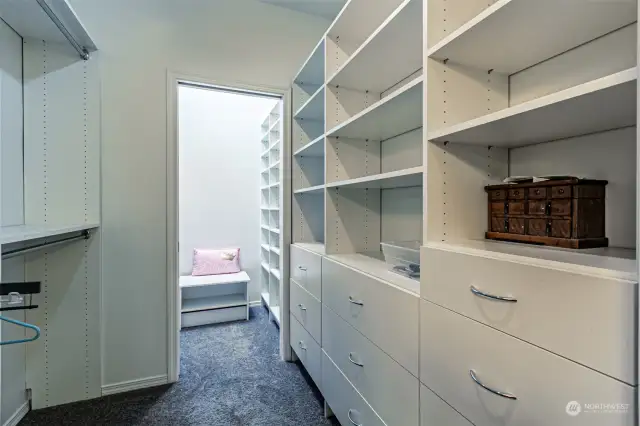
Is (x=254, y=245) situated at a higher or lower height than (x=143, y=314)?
higher

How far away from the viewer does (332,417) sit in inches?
71.8

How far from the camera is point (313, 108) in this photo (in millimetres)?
2285

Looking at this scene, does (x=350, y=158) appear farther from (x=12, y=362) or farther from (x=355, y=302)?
(x=12, y=362)

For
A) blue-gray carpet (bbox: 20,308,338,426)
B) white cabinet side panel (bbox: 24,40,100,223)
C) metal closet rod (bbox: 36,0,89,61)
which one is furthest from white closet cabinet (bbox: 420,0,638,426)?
white cabinet side panel (bbox: 24,40,100,223)

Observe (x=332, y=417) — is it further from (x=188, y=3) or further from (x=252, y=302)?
(x=188, y=3)

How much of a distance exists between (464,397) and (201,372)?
80.6 inches

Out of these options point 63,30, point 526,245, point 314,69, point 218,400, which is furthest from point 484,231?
point 63,30

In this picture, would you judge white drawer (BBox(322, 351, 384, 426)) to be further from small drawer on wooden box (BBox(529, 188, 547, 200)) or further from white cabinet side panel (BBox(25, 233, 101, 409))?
white cabinet side panel (BBox(25, 233, 101, 409))

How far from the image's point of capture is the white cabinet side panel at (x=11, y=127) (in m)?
1.66

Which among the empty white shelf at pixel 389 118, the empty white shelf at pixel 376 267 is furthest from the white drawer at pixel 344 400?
the empty white shelf at pixel 389 118

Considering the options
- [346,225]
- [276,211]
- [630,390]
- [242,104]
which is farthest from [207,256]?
[630,390]

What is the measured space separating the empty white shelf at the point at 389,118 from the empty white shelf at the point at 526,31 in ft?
0.57

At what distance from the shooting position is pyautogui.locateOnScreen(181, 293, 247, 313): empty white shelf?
3.24 metres

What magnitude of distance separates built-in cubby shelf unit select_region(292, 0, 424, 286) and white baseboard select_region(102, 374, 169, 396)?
1412 millimetres
